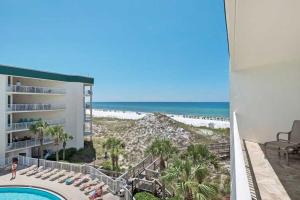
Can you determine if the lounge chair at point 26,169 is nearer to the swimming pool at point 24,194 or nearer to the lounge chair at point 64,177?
the swimming pool at point 24,194

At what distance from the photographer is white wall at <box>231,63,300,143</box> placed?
8266mm

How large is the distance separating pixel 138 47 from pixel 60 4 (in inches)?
1805

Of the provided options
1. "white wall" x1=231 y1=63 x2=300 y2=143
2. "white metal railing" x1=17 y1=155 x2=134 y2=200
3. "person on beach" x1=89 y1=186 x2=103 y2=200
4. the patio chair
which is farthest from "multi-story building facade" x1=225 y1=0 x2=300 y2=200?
the patio chair

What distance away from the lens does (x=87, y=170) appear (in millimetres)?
15375

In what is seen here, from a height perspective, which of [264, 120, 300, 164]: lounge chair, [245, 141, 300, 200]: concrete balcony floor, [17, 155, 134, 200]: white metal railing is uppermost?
[264, 120, 300, 164]: lounge chair

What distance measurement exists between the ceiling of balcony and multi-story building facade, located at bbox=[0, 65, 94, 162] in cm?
1722

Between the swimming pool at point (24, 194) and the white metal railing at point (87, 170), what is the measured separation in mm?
2521

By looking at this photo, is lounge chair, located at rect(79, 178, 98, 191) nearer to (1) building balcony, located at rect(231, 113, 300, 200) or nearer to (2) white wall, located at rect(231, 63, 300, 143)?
(2) white wall, located at rect(231, 63, 300, 143)

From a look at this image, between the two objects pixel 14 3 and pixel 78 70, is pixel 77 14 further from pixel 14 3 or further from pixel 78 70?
pixel 78 70

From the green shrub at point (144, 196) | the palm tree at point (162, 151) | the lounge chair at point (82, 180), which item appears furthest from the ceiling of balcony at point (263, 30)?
the lounge chair at point (82, 180)

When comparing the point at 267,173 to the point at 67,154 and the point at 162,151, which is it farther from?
the point at 67,154

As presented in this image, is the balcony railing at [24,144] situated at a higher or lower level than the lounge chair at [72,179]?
higher

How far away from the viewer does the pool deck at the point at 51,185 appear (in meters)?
12.6

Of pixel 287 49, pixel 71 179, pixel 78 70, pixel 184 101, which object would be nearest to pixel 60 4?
pixel 71 179
